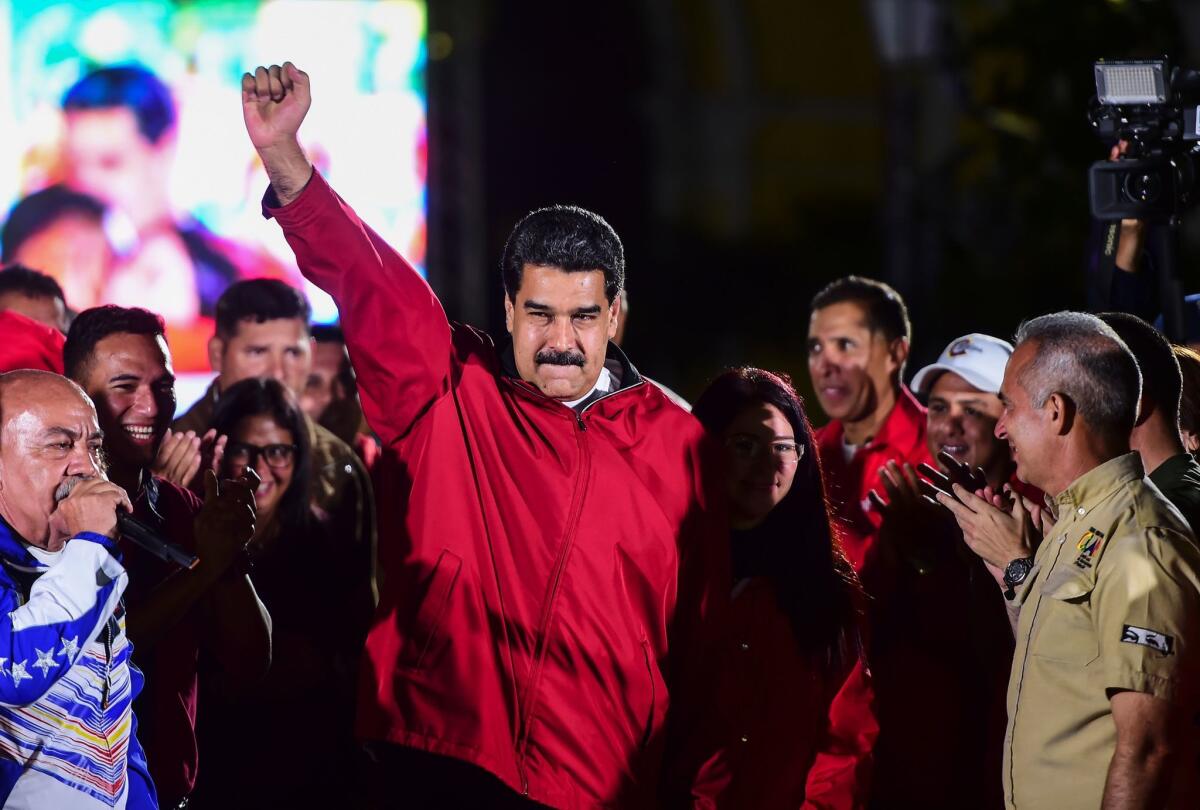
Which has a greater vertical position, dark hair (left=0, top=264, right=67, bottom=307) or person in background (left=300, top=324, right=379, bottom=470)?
dark hair (left=0, top=264, right=67, bottom=307)

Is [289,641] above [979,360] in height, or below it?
below

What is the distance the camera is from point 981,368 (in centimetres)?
397

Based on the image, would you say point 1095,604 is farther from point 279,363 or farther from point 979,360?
point 279,363

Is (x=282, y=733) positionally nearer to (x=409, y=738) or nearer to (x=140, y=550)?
(x=140, y=550)

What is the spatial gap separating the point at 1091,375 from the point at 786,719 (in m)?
0.99

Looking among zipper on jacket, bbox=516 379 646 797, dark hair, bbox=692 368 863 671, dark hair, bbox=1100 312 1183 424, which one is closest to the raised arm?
zipper on jacket, bbox=516 379 646 797

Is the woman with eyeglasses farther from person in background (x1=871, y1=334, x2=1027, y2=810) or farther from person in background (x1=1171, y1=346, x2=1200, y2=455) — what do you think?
person in background (x1=1171, y1=346, x2=1200, y2=455)

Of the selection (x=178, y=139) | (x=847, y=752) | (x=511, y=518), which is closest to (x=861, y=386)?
(x=847, y=752)

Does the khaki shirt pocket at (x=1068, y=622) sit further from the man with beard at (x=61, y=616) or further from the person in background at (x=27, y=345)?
the person in background at (x=27, y=345)

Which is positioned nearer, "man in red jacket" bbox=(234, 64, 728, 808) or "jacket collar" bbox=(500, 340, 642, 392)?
"man in red jacket" bbox=(234, 64, 728, 808)

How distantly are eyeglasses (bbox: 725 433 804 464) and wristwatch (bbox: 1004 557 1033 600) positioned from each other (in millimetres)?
535

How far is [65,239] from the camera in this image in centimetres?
799

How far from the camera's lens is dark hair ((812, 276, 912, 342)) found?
457cm

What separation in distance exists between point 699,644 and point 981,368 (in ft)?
5.04
